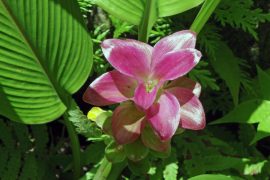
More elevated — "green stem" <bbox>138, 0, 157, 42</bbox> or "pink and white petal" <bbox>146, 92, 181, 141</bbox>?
"green stem" <bbox>138, 0, 157, 42</bbox>

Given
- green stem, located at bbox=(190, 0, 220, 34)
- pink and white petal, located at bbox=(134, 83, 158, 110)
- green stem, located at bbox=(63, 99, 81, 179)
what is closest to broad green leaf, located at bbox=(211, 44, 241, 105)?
green stem, located at bbox=(190, 0, 220, 34)

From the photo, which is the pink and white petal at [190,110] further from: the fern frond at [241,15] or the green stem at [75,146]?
the fern frond at [241,15]

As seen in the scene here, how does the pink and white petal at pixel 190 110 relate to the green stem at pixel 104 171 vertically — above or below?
above

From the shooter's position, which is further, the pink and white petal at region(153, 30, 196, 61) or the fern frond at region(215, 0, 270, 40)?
the fern frond at region(215, 0, 270, 40)

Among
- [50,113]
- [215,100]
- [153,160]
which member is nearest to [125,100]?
[50,113]

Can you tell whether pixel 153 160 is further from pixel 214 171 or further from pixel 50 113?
pixel 50 113

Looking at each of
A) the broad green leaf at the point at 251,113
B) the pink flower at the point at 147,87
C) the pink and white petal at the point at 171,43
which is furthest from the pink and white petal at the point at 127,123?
the broad green leaf at the point at 251,113

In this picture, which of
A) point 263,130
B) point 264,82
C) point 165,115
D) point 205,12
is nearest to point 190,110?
point 165,115

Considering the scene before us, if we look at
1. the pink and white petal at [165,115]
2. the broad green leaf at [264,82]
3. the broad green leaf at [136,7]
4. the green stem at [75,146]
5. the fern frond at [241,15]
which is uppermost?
Answer: the broad green leaf at [136,7]

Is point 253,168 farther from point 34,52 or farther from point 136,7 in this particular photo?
point 34,52

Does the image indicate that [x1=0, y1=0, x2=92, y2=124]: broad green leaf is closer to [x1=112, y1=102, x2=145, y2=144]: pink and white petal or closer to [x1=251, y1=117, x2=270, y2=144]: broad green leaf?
[x1=112, y1=102, x2=145, y2=144]: pink and white petal
